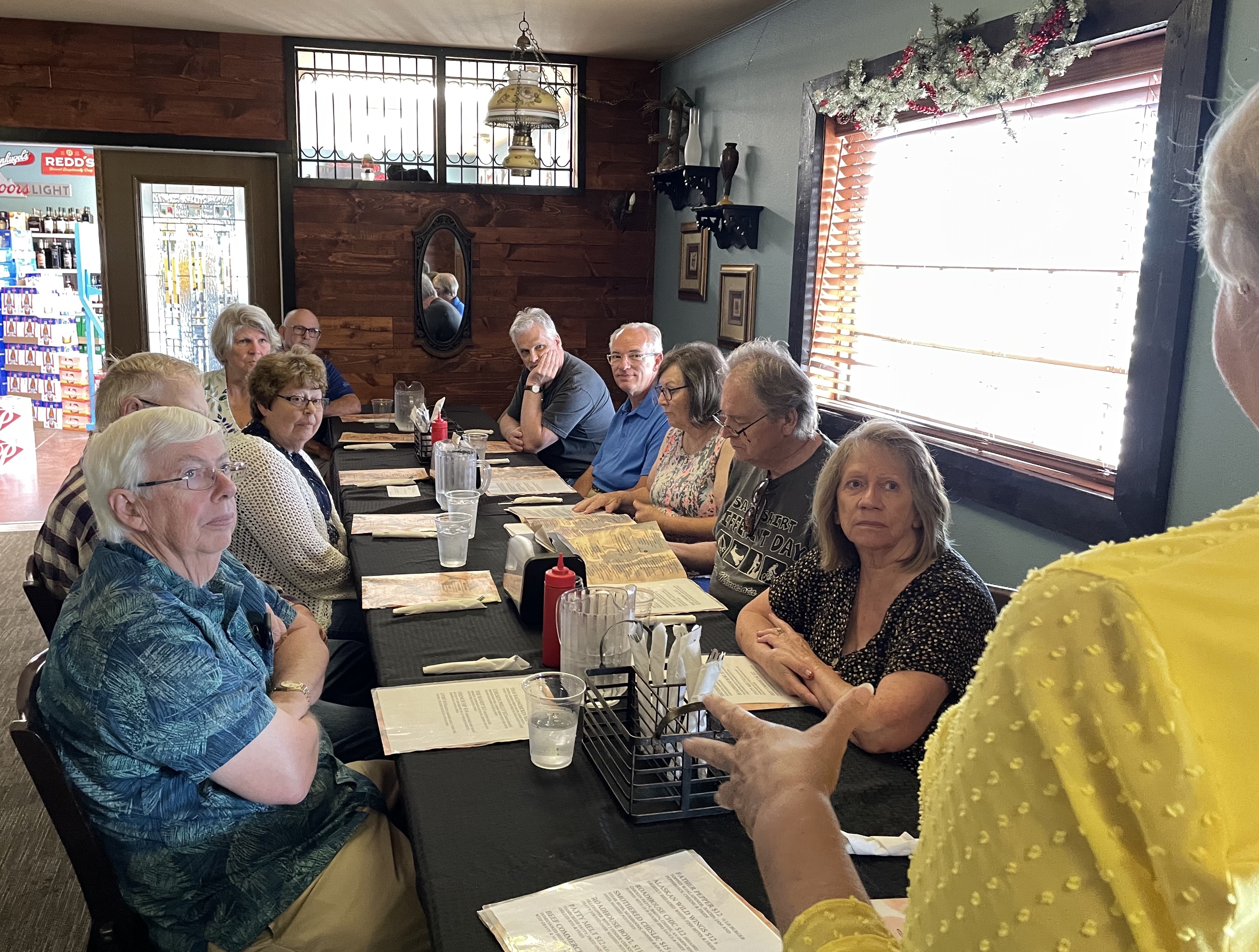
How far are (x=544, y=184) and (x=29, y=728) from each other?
513 cm

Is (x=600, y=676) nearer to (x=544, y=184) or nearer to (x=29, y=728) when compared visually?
(x=29, y=728)

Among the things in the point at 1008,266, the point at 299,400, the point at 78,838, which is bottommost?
the point at 78,838

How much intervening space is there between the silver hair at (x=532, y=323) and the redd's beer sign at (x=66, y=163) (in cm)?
597

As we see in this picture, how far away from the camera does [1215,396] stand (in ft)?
7.34

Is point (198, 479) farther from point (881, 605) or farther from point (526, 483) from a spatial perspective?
point (526, 483)

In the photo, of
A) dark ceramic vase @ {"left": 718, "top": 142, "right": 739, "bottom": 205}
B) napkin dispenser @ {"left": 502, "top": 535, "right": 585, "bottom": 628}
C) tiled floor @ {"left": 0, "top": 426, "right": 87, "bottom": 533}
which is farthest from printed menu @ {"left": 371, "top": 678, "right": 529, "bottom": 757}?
tiled floor @ {"left": 0, "top": 426, "right": 87, "bottom": 533}

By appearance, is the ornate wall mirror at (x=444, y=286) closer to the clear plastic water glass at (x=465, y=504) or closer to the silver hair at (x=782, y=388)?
the clear plastic water glass at (x=465, y=504)

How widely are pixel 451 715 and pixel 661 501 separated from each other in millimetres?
1731

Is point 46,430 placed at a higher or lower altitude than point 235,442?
lower

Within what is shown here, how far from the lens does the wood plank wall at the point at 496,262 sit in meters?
5.70

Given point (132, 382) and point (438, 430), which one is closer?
point (132, 382)

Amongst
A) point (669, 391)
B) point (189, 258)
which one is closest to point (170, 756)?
point (669, 391)

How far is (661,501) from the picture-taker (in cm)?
318

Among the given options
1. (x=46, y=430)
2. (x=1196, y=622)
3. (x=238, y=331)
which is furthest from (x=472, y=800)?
(x=46, y=430)
